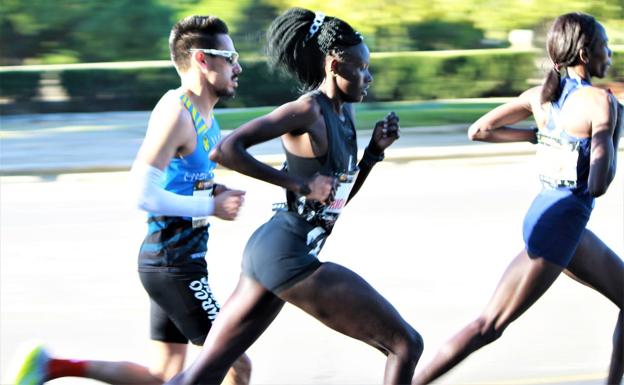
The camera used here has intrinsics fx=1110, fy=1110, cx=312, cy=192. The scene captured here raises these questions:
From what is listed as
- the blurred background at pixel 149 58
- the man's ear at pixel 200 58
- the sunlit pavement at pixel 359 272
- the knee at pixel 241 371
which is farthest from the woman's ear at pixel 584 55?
the blurred background at pixel 149 58

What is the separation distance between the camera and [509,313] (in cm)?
446

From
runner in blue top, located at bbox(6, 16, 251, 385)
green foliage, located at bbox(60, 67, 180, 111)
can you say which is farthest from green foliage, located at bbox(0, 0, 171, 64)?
runner in blue top, located at bbox(6, 16, 251, 385)

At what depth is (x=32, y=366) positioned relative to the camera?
14.2 feet

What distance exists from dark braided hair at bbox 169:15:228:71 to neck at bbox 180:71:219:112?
74 mm

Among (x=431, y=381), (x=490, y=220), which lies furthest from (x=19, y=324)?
(x=490, y=220)

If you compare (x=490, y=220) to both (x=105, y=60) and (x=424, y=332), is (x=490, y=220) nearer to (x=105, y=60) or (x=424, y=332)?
(x=424, y=332)

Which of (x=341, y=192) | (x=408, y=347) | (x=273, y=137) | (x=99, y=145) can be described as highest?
(x=273, y=137)

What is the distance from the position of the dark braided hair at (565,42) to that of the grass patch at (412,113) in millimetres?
15374

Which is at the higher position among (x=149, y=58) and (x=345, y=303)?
(x=345, y=303)

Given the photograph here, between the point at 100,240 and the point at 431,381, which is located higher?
the point at 431,381

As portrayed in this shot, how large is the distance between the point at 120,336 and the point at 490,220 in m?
4.55

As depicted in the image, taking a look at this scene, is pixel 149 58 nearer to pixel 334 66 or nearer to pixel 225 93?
pixel 225 93

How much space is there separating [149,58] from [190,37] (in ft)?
77.8

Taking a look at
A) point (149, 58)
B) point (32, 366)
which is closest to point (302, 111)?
point (32, 366)
